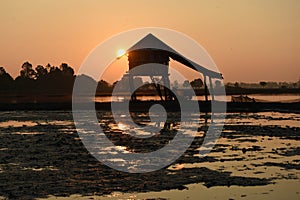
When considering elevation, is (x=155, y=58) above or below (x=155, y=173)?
above

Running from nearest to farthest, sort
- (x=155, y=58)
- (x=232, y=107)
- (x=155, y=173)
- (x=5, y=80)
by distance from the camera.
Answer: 1. (x=155, y=173)
2. (x=155, y=58)
3. (x=232, y=107)
4. (x=5, y=80)

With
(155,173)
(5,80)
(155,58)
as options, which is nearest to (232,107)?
(155,58)

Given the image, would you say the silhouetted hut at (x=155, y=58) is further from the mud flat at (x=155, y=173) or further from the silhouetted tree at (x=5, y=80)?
the silhouetted tree at (x=5, y=80)

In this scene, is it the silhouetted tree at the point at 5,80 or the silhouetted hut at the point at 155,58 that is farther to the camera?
the silhouetted tree at the point at 5,80

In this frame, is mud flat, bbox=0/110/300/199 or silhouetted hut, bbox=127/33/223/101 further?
silhouetted hut, bbox=127/33/223/101

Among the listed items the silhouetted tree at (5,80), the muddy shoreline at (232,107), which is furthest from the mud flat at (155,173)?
the silhouetted tree at (5,80)

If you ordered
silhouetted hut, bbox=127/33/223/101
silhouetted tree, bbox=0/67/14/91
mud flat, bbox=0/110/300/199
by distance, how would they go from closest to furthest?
mud flat, bbox=0/110/300/199
silhouetted hut, bbox=127/33/223/101
silhouetted tree, bbox=0/67/14/91

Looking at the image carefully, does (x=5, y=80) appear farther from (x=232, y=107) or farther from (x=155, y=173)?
(x=155, y=173)

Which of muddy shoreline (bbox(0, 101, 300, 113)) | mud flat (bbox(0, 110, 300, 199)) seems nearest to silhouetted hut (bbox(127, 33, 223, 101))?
muddy shoreline (bbox(0, 101, 300, 113))

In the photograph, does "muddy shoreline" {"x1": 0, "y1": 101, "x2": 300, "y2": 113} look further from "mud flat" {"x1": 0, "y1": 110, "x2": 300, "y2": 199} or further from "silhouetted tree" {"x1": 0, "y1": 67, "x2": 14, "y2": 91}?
"silhouetted tree" {"x1": 0, "y1": 67, "x2": 14, "y2": 91}

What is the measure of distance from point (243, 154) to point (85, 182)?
7.34 metres

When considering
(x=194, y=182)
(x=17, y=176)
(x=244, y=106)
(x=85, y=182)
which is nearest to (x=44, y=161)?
(x=17, y=176)

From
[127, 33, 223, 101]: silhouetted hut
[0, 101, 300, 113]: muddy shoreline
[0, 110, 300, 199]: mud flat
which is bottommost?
[0, 110, 300, 199]: mud flat

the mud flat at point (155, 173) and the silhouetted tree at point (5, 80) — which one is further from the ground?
the silhouetted tree at point (5, 80)
